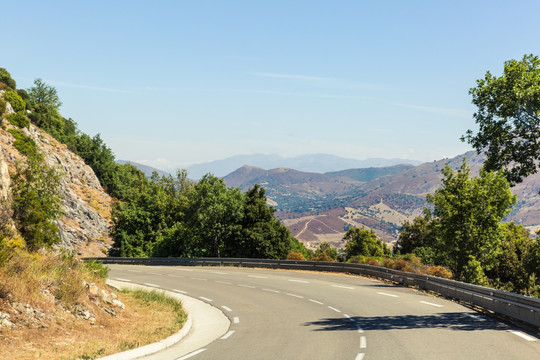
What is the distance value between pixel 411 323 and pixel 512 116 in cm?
887

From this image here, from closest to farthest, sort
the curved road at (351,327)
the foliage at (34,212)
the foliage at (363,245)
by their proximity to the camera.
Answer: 1. the curved road at (351,327)
2. the foliage at (34,212)
3. the foliage at (363,245)

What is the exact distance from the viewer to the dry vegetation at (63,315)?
10.9 m

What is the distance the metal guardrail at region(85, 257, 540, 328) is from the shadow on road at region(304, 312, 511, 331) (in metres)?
0.83

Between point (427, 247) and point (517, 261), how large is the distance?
19.6 meters

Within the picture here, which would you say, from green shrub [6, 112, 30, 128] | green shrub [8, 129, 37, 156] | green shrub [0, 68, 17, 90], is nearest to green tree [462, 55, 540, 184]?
green shrub [8, 129, 37, 156]

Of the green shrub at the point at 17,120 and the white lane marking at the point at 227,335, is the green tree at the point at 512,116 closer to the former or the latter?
the white lane marking at the point at 227,335

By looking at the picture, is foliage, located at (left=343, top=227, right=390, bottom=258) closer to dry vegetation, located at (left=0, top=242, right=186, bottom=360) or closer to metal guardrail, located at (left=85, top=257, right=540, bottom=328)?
metal guardrail, located at (left=85, top=257, right=540, bottom=328)

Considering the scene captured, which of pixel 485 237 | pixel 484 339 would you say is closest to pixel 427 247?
pixel 485 237

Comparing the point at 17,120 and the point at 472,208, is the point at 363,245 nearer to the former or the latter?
the point at 472,208

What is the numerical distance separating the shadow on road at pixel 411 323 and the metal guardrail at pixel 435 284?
83 cm

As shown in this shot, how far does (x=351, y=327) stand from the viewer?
14.2m

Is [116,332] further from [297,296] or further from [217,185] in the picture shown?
[217,185]

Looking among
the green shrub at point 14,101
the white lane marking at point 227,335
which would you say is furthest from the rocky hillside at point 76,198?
the white lane marking at point 227,335

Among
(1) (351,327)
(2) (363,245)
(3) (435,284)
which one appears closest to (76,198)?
(2) (363,245)
